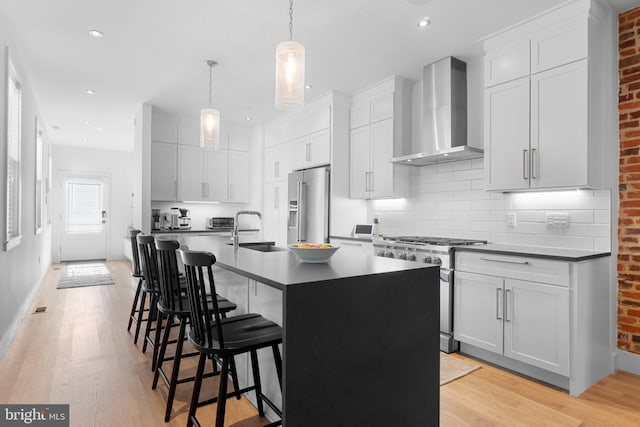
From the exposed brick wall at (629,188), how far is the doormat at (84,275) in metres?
6.67

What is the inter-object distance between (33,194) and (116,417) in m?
4.13

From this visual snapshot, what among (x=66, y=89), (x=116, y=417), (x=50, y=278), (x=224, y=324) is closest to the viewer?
(x=224, y=324)

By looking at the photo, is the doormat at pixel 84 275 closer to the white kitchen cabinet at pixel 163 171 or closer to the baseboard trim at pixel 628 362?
the white kitchen cabinet at pixel 163 171

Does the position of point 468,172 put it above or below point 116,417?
above

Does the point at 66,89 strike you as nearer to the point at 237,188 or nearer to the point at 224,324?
the point at 237,188

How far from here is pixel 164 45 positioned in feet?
11.9

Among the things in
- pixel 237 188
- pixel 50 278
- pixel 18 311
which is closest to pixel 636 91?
pixel 237 188

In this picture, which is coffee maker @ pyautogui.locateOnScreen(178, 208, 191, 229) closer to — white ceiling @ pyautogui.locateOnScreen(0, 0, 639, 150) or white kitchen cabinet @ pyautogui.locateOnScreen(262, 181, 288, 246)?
white kitchen cabinet @ pyautogui.locateOnScreen(262, 181, 288, 246)

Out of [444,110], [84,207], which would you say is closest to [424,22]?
[444,110]

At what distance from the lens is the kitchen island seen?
1490mm

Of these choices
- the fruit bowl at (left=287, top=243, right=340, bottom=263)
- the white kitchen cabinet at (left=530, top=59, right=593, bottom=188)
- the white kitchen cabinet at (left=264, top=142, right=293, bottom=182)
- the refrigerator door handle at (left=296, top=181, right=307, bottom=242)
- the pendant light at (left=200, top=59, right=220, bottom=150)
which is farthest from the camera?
the white kitchen cabinet at (left=264, top=142, right=293, bottom=182)

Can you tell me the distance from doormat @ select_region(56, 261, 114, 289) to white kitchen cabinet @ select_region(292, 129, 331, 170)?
3749 millimetres

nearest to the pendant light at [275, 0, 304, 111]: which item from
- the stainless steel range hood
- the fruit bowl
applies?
the fruit bowl

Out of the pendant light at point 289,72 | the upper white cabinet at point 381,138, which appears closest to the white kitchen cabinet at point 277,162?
the upper white cabinet at point 381,138
